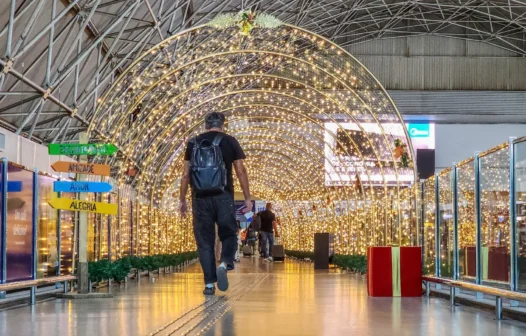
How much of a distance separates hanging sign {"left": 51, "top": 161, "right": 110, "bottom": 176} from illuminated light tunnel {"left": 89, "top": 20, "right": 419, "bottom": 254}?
1551 millimetres

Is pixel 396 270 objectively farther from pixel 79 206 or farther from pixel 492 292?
pixel 79 206

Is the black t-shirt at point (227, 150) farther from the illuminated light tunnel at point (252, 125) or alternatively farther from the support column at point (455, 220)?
the illuminated light tunnel at point (252, 125)

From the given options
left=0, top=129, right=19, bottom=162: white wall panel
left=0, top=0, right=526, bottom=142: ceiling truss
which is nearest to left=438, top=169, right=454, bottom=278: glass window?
left=0, top=129, right=19, bottom=162: white wall panel

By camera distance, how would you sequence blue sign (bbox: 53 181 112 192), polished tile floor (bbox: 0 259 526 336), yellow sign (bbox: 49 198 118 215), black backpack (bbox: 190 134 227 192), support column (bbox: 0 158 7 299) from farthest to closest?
blue sign (bbox: 53 181 112 192) < yellow sign (bbox: 49 198 118 215) < support column (bbox: 0 158 7 299) < black backpack (bbox: 190 134 227 192) < polished tile floor (bbox: 0 259 526 336)

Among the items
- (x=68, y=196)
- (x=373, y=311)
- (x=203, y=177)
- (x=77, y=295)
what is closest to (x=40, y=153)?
(x=68, y=196)

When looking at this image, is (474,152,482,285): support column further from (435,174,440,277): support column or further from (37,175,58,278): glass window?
(37,175,58,278): glass window

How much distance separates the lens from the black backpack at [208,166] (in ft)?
34.1

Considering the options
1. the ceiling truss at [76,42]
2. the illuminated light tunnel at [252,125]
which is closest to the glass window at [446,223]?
the illuminated light tunnel at [252,125]

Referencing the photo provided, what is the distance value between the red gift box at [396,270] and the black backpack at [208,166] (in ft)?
11.1

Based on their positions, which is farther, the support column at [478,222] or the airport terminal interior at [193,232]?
the support column at [478,222]

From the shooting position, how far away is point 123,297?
1223 centimetres

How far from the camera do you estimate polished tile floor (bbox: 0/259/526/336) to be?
293 inches

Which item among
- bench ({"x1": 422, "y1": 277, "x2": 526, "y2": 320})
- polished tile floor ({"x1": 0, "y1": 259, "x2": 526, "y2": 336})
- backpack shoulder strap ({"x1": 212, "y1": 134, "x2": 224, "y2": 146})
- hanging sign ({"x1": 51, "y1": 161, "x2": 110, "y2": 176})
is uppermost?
backpack shoulder strap ({"x1": 212, "y1": 134, "x2": 224, "y2": 146})

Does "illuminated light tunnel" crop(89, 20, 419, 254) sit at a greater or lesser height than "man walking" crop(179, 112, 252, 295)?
greater
